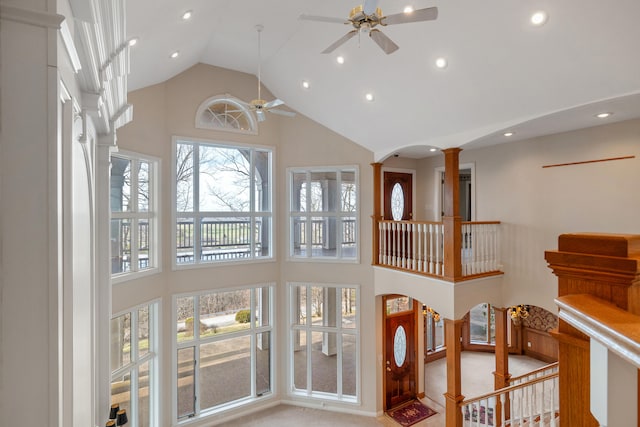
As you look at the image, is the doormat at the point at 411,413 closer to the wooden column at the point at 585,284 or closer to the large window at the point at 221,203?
the large window at the point at 221,203

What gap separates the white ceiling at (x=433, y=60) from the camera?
294 centimetres

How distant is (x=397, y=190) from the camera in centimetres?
710

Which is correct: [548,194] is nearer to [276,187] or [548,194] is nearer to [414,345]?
[414,345]

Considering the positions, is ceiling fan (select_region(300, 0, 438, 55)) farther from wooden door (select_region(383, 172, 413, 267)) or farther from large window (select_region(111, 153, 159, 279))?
wooden door (select_region(383, 172, 413, 267))

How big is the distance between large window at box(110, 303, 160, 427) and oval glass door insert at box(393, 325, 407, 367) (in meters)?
4.38

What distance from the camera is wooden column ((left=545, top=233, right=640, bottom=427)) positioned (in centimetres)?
79

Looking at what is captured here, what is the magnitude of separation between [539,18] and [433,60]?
3.58ft

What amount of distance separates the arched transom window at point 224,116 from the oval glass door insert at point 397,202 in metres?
3.28

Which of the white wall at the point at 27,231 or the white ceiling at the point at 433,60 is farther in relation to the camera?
the white ceiling at the point at 433,60

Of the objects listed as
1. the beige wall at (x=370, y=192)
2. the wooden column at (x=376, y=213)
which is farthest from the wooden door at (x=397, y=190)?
the wooden column at (x=376, y=213)

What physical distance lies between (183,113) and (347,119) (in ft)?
9.09

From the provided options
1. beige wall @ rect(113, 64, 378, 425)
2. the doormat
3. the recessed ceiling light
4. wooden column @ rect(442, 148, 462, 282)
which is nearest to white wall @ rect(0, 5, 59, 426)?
the recessed ceiling light

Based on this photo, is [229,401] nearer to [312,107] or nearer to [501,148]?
[312,107]

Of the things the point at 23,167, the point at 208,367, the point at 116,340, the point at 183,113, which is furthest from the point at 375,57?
the point at 208,367
